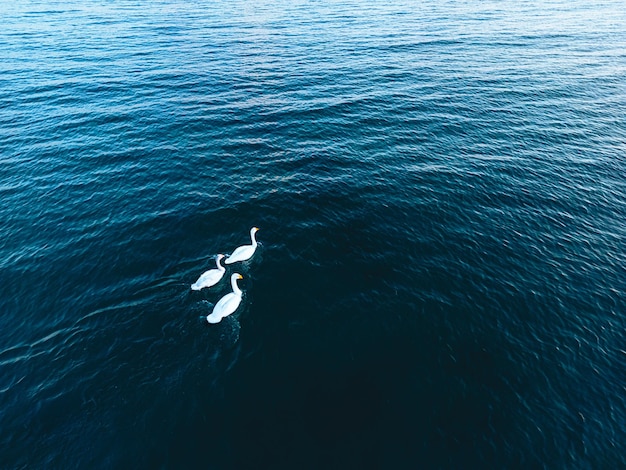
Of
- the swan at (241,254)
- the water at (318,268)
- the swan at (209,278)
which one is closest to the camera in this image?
the water at (318,268)

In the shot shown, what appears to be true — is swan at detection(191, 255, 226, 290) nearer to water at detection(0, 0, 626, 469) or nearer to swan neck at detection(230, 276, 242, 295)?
water at detection(0, 0, 626, 469)

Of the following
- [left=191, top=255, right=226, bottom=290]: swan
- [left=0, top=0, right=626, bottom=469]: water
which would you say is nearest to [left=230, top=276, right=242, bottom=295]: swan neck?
[left=0, top=0, right=626, bottom=469]: water

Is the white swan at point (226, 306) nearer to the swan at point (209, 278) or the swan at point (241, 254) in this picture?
the swan at point (209, 278)

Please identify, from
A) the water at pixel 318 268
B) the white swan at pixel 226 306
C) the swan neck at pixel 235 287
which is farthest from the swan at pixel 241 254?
the white swan at pixel 226 306

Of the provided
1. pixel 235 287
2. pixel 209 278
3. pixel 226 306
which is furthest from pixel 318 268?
pixel 209 278

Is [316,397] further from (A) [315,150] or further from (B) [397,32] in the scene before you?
(B) [397,32]

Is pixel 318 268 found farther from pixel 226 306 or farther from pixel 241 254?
pixel 226 306
